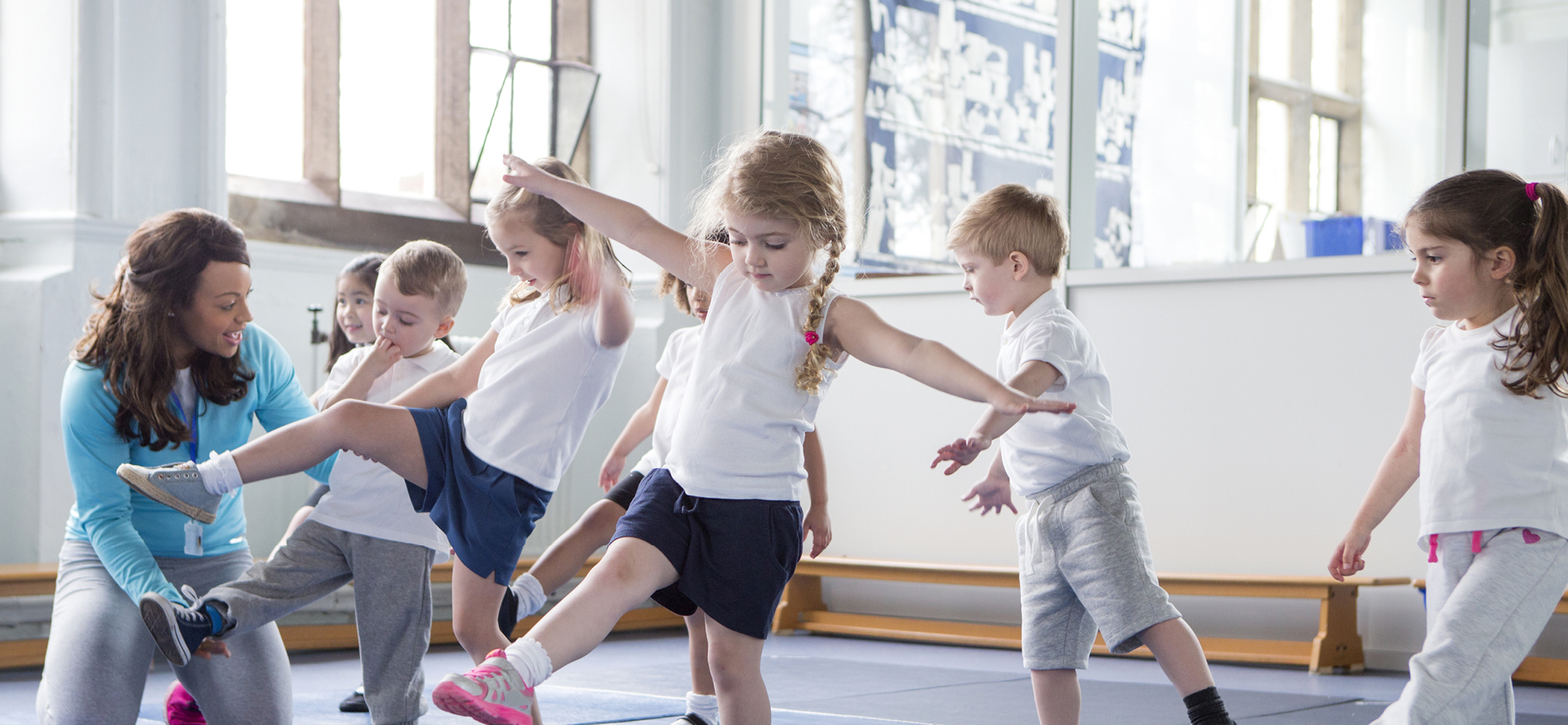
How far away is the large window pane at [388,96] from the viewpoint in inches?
223

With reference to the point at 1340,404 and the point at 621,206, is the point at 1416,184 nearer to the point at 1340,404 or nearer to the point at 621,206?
the point at 1340,404

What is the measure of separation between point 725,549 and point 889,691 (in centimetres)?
195

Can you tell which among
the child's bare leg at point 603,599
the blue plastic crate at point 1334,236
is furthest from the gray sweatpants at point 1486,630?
the blue plastic crate at point 1334,236

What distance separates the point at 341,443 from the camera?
8.16 ft

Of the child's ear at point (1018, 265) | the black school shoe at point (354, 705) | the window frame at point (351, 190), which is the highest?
the window frame at point (351, 190)

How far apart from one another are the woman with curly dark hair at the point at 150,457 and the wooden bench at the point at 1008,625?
107 inches

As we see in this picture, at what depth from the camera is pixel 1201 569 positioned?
497 cm

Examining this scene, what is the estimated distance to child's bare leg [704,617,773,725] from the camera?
227 centimetres

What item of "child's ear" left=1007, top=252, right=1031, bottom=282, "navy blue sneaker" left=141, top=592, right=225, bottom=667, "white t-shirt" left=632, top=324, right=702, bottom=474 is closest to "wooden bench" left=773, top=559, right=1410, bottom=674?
"white t-shirt" left=632, top=324, right=702, bottom=474

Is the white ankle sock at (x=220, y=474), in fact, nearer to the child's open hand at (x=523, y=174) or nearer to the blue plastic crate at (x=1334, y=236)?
the child's open hand at (x=523, y=174)

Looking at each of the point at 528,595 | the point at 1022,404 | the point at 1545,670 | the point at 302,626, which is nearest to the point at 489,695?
the point at 1022,404

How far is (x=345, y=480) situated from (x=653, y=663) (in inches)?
76.3

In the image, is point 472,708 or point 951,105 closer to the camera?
point 472,708

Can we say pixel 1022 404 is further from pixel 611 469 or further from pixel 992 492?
pixel 611 469
